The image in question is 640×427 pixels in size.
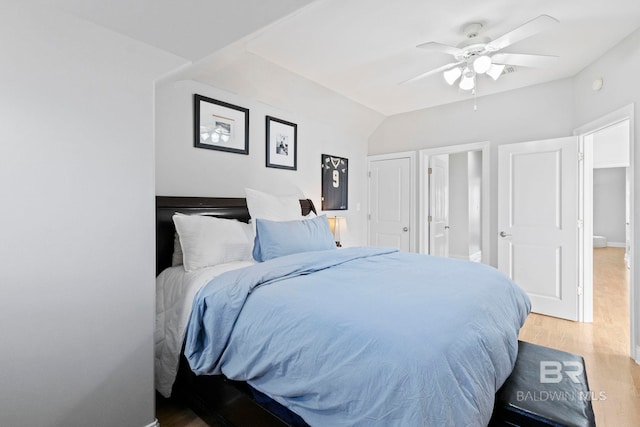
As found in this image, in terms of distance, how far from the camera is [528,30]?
6.52 ft

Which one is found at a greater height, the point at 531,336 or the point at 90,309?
the point at 90,309

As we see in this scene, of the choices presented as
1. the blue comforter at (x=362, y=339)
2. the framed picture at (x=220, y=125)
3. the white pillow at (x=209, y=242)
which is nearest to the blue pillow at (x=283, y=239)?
the white pillow at (x=209, y=242)

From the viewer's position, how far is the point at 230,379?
1.52 metres

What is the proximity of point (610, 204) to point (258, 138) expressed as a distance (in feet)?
30.2

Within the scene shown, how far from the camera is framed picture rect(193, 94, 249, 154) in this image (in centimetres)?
275

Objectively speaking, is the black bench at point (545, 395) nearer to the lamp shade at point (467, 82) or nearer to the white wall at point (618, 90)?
the white wall at point (618, 90)

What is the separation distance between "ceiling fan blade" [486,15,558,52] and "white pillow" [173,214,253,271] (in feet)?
7.42

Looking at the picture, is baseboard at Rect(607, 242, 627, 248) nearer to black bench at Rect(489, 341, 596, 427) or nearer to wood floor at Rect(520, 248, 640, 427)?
wood floor at Rect(520, 248, 640, 427)

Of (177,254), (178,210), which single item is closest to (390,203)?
(178,210)

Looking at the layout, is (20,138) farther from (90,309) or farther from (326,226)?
(326,226)

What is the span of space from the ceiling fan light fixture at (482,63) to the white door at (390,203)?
7.00 feet

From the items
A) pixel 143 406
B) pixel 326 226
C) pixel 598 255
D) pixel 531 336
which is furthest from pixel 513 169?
pixel 598 255

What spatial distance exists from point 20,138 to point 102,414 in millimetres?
1297

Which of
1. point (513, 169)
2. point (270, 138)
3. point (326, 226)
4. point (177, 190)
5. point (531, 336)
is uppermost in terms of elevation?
point (270, 138)
